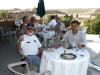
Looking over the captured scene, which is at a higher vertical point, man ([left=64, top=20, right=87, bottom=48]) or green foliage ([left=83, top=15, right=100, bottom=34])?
man ([left=64, top=20, right=87, bottom=48])

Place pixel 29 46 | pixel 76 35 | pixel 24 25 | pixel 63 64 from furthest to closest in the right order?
pixel 24 25
pixel 76 35
pixel 29 46
pixel 63 64

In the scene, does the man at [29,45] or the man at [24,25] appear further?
the man at [24,25]

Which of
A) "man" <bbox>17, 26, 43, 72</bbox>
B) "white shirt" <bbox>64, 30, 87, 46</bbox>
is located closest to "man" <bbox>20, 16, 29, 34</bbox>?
"man" <bbox>17, 26, 43, 72</bbox>

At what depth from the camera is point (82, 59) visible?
7.42 ft

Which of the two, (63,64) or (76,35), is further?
(76,35)

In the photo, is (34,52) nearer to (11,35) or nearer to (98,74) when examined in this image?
(98,74)

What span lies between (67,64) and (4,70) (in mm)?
1925

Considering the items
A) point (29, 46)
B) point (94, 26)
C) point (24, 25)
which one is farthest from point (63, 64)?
point (94, 26)

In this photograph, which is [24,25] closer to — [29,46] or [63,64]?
[29,46]

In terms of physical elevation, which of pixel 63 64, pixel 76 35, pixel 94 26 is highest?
pixel 76 35

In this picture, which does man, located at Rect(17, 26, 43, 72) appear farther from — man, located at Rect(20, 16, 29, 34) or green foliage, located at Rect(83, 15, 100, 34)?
green foliage, located at Rect(83, 15, 100, 34)

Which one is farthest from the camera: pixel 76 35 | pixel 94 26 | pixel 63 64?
pixel 94 26

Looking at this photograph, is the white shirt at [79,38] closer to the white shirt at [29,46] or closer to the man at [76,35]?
the man at [76,35]

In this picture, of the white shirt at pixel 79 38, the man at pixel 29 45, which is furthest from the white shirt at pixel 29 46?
the white shirt at pixel 79 38
